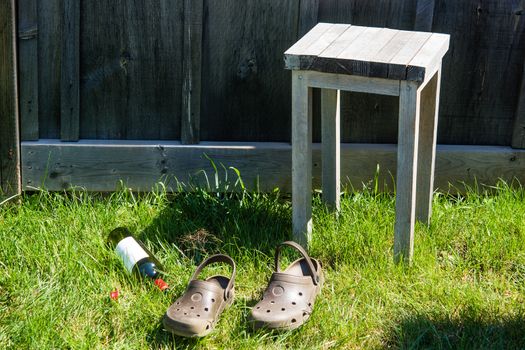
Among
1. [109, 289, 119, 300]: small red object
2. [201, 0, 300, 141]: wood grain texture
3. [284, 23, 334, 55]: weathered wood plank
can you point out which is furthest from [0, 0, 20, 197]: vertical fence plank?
[284, 23, 334, 55]: weathered wood plank

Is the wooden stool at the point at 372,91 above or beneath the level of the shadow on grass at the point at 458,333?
above

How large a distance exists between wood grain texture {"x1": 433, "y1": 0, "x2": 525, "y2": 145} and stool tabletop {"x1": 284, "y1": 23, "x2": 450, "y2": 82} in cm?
42

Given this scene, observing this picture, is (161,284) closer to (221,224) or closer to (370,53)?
(221,224)

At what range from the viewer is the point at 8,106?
403 centimetres

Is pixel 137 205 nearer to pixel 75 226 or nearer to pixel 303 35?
pixel 75 226

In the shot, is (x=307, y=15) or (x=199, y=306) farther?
(x=307, y=15)

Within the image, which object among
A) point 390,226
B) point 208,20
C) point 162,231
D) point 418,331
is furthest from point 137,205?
point 418,331

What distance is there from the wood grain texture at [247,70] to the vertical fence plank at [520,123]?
115 centimetres

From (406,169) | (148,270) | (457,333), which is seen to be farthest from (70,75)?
(457,333)

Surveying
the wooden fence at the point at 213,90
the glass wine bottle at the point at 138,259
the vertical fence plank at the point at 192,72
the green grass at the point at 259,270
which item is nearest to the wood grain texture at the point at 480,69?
the wooden fence at the point at 213,90

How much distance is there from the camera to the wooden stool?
10.9ft

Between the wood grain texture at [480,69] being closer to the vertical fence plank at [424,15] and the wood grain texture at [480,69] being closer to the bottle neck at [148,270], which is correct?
the vertical fence plank at [424,15]

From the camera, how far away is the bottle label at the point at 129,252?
352 cm

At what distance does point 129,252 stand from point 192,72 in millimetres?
1013
